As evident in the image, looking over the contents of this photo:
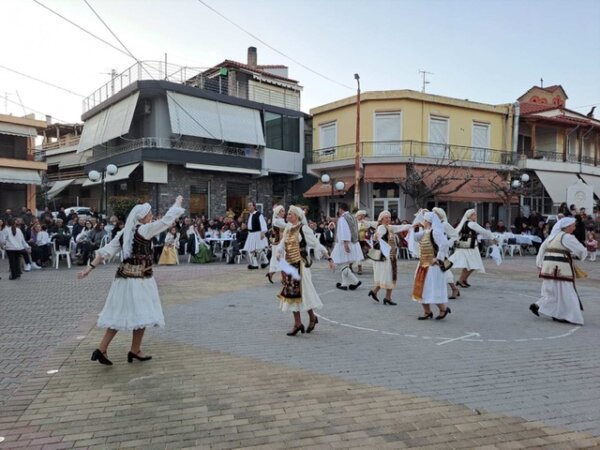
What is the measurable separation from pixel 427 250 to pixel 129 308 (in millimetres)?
4829

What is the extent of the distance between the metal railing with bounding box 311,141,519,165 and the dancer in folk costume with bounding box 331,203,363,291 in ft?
48.4

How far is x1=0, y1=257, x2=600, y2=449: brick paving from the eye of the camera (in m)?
3.67

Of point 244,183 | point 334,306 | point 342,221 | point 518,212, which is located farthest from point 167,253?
point 518,212

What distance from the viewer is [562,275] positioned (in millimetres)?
7660

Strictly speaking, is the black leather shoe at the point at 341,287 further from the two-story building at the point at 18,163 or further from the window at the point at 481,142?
the two-story building at the point at 18,163

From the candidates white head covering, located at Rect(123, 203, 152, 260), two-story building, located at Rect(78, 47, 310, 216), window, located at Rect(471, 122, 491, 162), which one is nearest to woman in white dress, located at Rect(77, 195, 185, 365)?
white head covering, located at Rect(123, 203, 152, 260)

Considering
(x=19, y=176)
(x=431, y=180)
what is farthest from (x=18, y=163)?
(x=431, y=180)

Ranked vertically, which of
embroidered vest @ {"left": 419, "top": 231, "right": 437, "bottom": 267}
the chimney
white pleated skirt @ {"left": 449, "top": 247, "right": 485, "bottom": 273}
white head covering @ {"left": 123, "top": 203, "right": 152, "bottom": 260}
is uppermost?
the chimney

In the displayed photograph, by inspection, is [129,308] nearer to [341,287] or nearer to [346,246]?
[346,246]

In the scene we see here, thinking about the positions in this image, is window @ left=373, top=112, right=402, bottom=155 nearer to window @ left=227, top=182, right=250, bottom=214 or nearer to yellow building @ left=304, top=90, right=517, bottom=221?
yellow building @ left=304, top=90, right=517, bottom=221

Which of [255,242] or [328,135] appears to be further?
[328,135]

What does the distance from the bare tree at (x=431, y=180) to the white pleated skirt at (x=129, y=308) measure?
63.9ft

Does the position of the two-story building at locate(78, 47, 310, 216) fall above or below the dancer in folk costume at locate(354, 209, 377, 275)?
above

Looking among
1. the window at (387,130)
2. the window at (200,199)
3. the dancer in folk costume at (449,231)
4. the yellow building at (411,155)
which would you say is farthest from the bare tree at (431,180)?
the dancer in folk costume at (449,231)
